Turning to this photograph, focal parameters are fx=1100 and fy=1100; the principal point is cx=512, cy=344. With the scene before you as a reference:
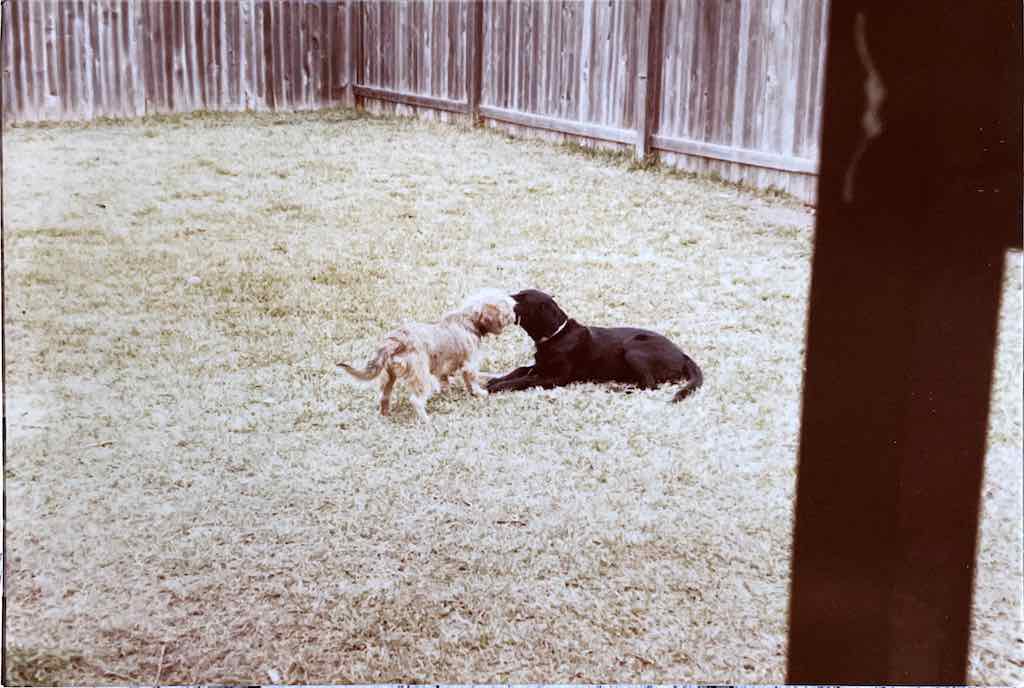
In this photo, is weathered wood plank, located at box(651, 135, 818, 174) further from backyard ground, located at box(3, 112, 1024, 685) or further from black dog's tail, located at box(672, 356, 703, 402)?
black dog's tail, located at box(672, 356, 703, 402)

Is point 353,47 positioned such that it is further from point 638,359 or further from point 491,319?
point 638,359

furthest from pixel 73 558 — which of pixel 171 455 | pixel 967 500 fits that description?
pixel 967 500

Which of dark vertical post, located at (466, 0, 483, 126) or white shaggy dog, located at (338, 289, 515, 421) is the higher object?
dark vertical post, located at (466, 0, 483, 126)

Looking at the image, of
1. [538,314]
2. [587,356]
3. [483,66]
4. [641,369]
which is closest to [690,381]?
[641,369]

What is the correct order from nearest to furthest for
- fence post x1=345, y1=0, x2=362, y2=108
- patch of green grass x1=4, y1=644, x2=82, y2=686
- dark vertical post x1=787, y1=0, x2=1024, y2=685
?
Answer: 1. patch of green grass x1=4, y1=644, x2=82, y2=686
2. dark vertical post x1=787, y1=0, x2=1024, y2=685
3. fence post x1=345, y1=0, x2=362, y2=108

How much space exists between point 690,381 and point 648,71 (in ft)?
2.34

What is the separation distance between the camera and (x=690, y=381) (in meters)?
2.35

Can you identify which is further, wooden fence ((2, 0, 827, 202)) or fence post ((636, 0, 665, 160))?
fence post ((636, 0, 665, 160))

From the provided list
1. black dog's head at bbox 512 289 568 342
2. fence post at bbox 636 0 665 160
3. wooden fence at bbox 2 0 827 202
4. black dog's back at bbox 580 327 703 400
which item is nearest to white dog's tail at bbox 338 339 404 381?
black dog's head at bbox 512 289 568 342

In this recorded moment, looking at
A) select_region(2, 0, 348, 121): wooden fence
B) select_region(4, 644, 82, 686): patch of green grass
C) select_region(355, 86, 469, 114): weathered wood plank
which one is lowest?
select_region(4, 644, 82, 686): patch of green grass

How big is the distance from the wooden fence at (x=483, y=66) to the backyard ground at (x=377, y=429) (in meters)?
0.07

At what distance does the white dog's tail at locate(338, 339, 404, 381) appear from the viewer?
231cm

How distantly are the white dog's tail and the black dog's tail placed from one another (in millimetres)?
601

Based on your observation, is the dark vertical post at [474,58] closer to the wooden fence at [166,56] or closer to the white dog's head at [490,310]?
the wooden fence at [166,56]
